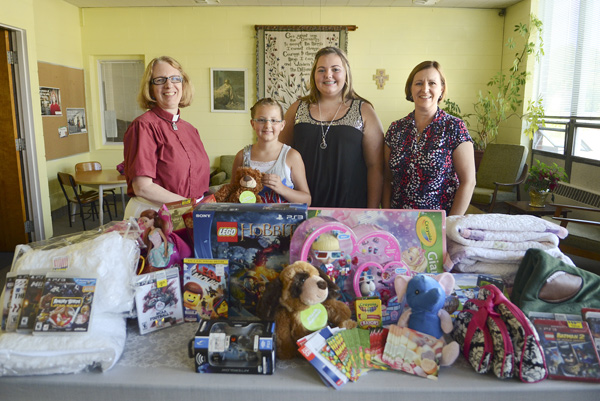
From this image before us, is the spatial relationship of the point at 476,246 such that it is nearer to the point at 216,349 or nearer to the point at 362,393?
the point at 362,393

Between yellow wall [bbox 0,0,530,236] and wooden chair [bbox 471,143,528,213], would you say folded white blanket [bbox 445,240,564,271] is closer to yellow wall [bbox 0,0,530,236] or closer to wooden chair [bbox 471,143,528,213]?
wooden chair [bbox 471,143,528,213]

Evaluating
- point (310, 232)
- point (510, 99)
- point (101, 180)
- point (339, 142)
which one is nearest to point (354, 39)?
point (510, 99)

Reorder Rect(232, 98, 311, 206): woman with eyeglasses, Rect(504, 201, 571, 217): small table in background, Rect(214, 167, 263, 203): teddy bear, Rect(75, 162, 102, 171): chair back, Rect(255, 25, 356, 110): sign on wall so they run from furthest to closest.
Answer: Rect(255, 25, 356, 110): sign on wall
Rect(75, 162, 102, 171): chair back
Rect(504, 201, 571, 217): small table in background
Rect(232, 98, 311, 206): woman with eyeglasses
Rect(214, 167, 263, 203): teddy bear

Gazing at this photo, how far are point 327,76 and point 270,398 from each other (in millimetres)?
1427

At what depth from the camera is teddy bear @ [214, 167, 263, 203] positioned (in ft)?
5.40

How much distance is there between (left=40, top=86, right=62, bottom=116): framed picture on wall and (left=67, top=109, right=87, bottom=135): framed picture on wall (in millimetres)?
270

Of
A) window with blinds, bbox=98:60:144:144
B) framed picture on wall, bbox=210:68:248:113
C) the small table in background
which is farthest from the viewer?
window with blinds, bbox=98:60:144:144

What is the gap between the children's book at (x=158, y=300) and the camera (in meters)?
1.23

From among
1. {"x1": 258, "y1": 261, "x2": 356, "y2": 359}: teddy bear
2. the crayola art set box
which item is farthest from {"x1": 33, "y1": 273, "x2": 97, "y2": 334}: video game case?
the crayola art set box

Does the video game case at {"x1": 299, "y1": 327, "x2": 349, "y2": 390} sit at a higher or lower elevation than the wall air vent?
higher

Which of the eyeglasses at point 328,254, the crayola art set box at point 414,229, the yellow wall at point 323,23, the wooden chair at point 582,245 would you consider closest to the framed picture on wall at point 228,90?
the yellow wall at point 323,23

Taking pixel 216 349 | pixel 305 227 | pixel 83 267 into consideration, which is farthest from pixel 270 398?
pixel 83 267

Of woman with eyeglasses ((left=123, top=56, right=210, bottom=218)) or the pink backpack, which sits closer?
the pink backpack

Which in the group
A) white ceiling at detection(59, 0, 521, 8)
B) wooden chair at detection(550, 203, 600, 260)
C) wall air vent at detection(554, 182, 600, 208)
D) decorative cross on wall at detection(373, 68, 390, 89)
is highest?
white ceiling at detection(59, 0, 521, 8)
